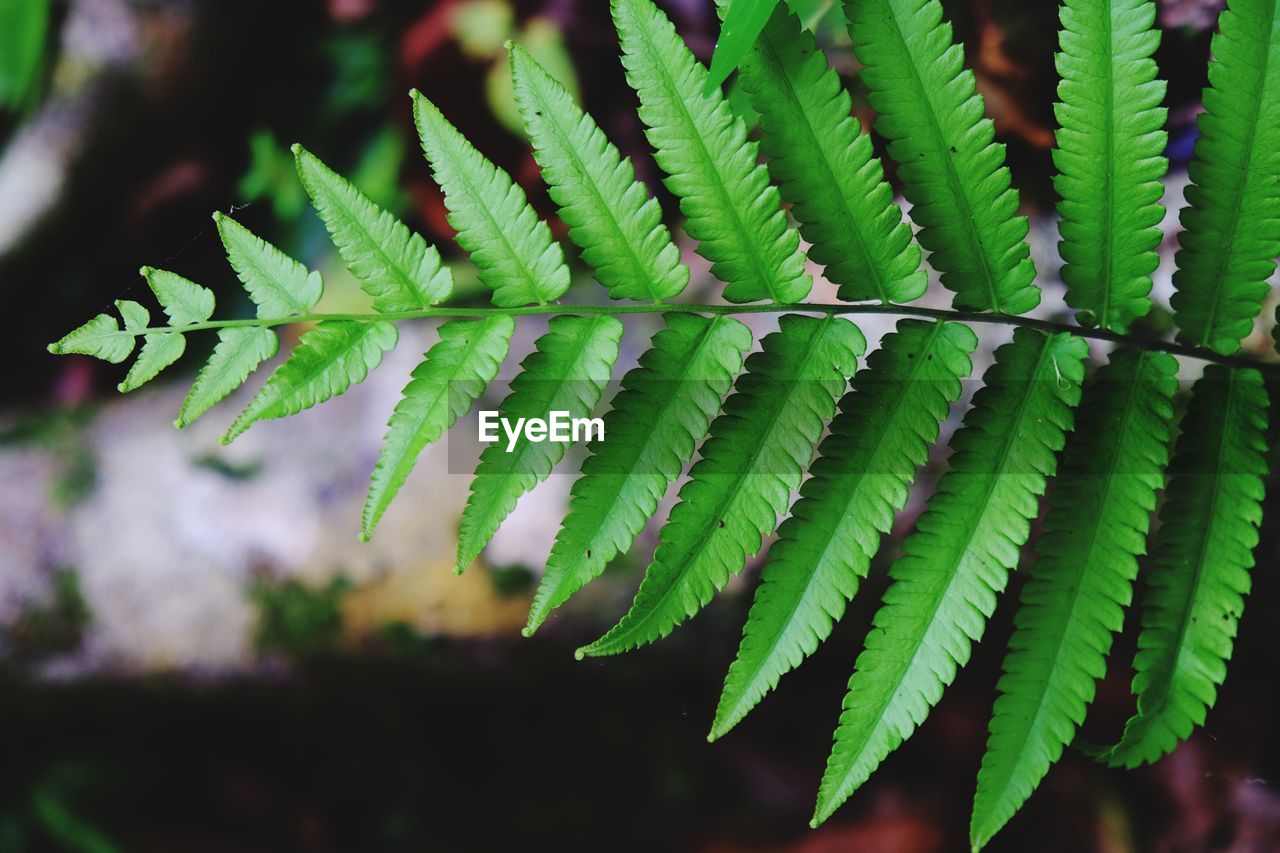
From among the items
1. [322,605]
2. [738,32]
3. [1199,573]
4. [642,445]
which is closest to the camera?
[738,32]

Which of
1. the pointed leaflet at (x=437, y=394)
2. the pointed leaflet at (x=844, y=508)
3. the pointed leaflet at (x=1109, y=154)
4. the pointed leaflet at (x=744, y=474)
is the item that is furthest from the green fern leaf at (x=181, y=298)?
the pointed leaflet at (x=1109, y=154)

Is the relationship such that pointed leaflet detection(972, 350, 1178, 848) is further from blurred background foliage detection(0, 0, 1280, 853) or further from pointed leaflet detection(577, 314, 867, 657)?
blurred background foliage detection(0, 0, 1280, 853)

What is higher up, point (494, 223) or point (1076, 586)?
point (494, 223)

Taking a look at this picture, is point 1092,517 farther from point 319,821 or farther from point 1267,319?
point 319,821

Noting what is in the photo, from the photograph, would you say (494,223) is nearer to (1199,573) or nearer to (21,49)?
(1199,573)

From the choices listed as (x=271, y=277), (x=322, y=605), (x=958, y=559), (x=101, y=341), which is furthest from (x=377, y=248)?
(x=322, y=605)

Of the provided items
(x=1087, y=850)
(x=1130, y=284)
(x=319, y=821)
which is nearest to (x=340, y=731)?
(x=319, y=821)

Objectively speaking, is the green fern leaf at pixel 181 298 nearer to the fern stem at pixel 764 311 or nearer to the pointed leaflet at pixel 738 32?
the fern stem at pixel 764 311

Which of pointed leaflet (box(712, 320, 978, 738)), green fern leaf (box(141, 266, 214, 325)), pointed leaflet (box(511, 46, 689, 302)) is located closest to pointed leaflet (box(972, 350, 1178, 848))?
pointed leaflet (box(712, 320, 978, 738))
